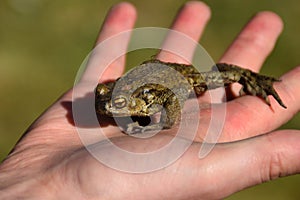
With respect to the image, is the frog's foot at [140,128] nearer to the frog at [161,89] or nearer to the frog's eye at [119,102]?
the frog at [161,89]

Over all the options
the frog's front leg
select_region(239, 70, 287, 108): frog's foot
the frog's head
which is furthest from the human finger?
the frog's head

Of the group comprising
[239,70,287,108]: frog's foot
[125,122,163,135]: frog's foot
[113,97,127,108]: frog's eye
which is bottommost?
[125,122,163,135]: frog's foot

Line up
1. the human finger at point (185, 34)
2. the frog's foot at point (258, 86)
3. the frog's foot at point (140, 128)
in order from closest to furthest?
the frog's foot at point (140, 128)
the frog's foot at point (258, 86)
the human finger at point (185, 34)

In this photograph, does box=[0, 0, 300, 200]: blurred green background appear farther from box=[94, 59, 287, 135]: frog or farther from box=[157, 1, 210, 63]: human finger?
box=[94, 59, 287, 135]: frog

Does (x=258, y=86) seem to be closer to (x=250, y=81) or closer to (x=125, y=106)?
(x=250, y=81)

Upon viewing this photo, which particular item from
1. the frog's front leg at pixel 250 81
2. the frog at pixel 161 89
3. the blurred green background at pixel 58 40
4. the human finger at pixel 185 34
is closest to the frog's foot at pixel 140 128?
the frog at pixel 161 89

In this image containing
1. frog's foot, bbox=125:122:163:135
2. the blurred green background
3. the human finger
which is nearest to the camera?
frog's foot, bbox=125:122:163:135
